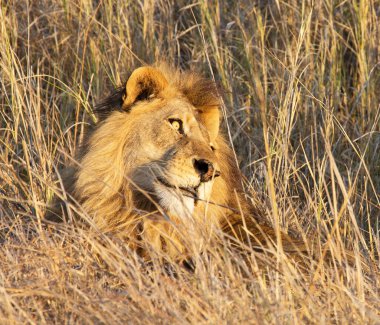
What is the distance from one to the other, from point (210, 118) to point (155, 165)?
51 cm

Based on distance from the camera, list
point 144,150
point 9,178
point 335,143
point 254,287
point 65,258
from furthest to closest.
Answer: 1. point 335,143
2. point 9,178
3. point 144,150
4. point 65,258
5. point 254,287

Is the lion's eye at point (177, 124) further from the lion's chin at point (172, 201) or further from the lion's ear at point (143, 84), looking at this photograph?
the lion's chin at point (172, 201)

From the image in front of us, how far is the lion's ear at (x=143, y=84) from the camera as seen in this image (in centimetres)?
426

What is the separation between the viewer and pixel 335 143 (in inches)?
236

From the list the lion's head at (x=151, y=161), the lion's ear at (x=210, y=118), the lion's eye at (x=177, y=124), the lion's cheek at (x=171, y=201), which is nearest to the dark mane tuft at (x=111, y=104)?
the lion's head at (x=151, y=161)

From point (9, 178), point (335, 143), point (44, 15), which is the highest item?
point (44, 15)

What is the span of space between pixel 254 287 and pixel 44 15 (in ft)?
13.0

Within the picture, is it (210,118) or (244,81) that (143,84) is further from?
(244,81)

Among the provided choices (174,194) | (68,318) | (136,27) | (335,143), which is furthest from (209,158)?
(136,27)

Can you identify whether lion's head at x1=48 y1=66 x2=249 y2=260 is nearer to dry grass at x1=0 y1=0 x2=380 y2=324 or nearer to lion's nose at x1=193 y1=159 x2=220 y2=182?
lion's nose at x1=193 y1=159 x2=220 y2=182

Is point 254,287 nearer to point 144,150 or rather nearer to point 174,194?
point 174,194

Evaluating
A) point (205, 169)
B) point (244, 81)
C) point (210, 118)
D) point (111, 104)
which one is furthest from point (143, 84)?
point (244, 81)

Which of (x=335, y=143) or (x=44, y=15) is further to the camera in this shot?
(x=44, y=15)

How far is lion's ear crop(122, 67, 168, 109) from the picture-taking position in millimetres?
4258
